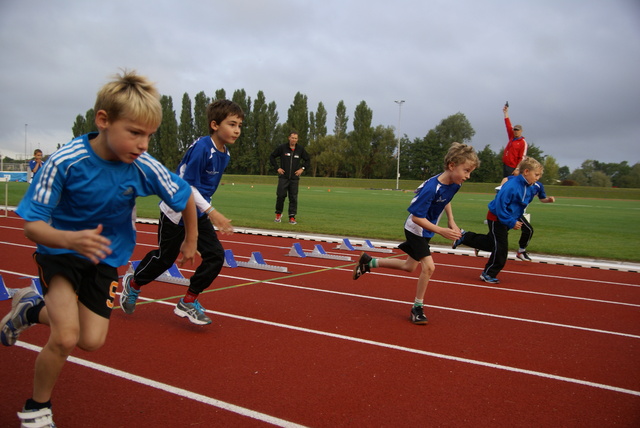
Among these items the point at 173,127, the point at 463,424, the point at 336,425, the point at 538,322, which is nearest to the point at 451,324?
the point at 538,322

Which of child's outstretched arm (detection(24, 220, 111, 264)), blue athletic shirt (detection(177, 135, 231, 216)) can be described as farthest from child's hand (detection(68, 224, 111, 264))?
blue athletic shirt (detection(177, 135, 231, 216))

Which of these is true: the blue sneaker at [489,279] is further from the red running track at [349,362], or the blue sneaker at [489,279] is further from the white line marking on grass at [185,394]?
the white line marking on grass at [185,394]

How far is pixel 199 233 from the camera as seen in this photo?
4289 mm

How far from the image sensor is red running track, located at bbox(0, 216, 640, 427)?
8.93ft

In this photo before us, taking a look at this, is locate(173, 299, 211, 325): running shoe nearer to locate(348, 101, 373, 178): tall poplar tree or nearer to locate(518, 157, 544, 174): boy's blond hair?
locate(518, 157, 544, 174): boy's blond hair

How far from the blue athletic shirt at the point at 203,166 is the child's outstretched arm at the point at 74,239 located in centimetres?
213

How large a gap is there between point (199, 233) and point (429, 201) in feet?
7.01

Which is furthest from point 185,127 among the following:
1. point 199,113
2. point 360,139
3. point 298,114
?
point 360,139

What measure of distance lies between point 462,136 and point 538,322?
82973 mm

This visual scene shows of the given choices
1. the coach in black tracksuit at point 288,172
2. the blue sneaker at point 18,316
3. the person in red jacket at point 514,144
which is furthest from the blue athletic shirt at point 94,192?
the coach in black tracksuit at point 288,172

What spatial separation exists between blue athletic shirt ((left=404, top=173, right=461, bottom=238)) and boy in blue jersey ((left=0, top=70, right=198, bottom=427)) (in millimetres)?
2647

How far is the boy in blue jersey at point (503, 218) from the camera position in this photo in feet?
22.0

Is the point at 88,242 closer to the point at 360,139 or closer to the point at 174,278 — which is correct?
the point at 174,278

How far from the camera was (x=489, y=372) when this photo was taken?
3383 mm
